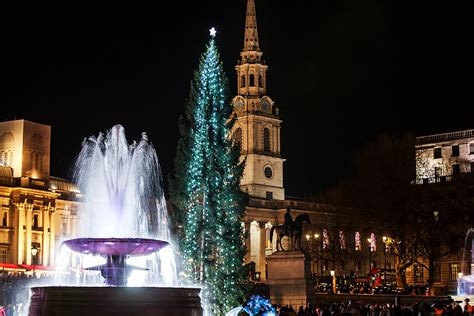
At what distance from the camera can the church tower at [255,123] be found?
12556 centimetres

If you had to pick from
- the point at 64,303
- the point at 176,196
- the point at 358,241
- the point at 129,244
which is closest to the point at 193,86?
the point at 176,196

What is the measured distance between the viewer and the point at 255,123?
413ft

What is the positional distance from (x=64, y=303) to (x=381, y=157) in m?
56.6

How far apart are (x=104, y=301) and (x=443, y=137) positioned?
7984 cm

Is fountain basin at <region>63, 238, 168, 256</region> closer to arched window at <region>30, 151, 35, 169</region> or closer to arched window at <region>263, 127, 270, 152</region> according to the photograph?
arched window at <region>30, 151, 35, 169</region>

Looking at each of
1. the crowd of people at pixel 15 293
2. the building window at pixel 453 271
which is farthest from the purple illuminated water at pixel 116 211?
the building window at pixel 453 271

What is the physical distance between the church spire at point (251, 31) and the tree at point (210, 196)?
8080cm

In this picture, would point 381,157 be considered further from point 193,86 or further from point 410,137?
point 193,86

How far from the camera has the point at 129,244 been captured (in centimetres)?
2584

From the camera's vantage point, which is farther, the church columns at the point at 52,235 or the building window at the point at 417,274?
the building window at the point at 417,274

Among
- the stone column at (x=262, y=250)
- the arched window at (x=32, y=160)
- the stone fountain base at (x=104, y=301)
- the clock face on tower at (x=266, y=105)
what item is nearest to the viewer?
the stone fountain base at (x=104, y=301)

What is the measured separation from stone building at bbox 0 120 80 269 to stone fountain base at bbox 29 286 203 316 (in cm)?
6937

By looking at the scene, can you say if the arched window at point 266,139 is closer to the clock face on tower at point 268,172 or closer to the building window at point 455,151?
the clock face on tower at point 268,172

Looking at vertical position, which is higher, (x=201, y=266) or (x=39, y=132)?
(x=39, y=132)
